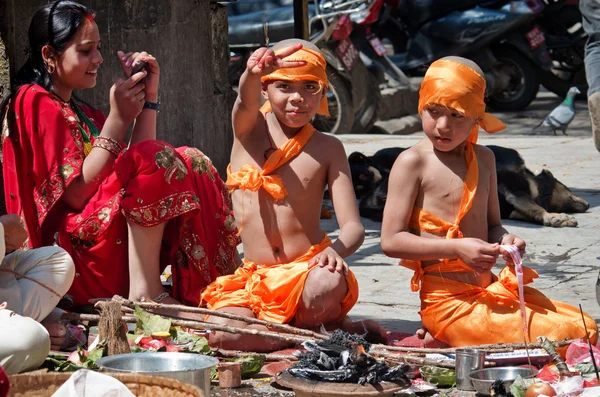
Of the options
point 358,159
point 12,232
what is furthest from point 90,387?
point 358,159

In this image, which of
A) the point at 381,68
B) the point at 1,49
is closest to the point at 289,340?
the point at 1,49

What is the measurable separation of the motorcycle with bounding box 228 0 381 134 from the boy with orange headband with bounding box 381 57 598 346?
7.38 meters

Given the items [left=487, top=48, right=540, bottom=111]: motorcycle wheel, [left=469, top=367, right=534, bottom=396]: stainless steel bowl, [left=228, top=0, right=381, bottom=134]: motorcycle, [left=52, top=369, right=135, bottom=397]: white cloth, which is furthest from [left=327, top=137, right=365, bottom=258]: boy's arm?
[left=487, top=48, right=540, bottom=111]: motorcycle wheel

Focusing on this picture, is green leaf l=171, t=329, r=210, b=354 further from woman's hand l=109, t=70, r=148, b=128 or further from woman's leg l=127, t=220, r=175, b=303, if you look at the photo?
woman's hand l=109, t=70, r=148, b=128

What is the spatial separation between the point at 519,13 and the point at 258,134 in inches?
393

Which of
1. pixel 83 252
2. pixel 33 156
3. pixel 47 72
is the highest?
pixel 47 72

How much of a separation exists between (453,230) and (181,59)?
12.8 feet

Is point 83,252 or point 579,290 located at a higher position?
point 83,252

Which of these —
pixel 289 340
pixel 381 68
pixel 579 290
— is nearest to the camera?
pixel 289 340

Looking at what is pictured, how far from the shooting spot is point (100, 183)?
4266 millimetres

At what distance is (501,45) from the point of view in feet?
46.2

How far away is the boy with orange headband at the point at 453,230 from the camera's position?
3949 millimetres

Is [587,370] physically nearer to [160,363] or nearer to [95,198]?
[160,363]

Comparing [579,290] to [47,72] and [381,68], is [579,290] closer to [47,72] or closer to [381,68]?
[47,72]
